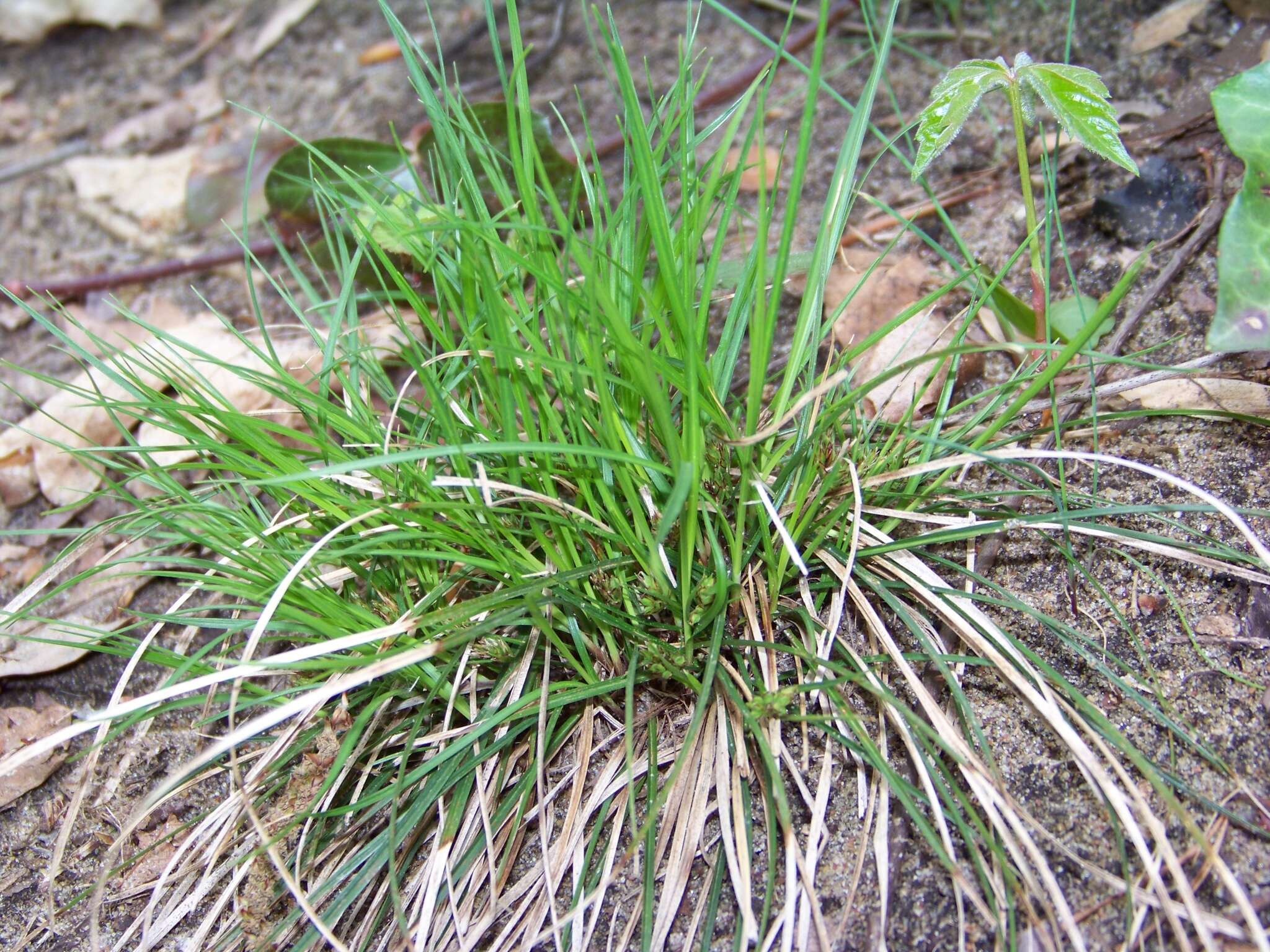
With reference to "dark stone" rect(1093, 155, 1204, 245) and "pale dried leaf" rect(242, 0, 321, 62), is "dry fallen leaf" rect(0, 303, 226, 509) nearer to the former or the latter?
"pale dried leaf" rect(242, 0, 321, 62)

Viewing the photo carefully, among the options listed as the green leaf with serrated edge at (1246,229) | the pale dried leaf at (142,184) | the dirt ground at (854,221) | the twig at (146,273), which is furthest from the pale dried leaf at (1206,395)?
the pale dried leaf at (142,184)

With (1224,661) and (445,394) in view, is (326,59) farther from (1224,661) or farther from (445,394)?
(1224,661)

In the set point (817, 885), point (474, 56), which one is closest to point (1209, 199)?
point (817, 885)

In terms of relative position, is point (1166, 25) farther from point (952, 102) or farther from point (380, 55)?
point (380, 55)

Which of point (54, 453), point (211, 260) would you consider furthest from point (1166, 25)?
point (54, 453)

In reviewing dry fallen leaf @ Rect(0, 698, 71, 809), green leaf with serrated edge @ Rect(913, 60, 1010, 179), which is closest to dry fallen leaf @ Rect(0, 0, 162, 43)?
dry fallen leaf @ Rect(0, 698, 71, 809)
